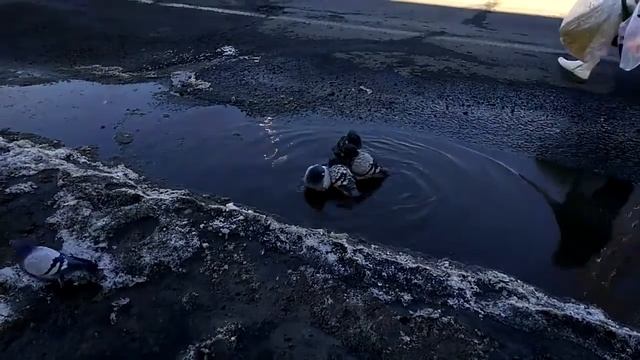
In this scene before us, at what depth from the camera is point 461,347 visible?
3.45 metres

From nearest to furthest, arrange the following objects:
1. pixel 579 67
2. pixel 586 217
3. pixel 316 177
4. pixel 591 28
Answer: pixel 586 217
pixel 316 177
pixel 591 28
pixel 579 67

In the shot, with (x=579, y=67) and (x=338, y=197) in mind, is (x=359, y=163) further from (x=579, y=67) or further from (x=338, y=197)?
(x=579, y=67)

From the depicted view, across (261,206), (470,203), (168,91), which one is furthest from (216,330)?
(168,91)

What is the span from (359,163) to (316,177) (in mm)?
432

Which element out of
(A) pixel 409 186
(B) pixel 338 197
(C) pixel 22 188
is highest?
(A) pixel 409 186

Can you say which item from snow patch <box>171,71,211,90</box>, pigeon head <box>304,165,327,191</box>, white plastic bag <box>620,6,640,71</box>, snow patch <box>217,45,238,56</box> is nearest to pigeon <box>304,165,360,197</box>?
pigeon head <box>304,165,327,191</box>

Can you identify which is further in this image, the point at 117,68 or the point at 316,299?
the point at 117,68

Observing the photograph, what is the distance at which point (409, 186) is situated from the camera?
5117 millimetres

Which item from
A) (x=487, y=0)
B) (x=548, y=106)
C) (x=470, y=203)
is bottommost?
(x=470, y=203)

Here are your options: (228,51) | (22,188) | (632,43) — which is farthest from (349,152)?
(228,51)

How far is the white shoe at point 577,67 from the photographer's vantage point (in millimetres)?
6849

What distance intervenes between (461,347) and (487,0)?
7.56 meters

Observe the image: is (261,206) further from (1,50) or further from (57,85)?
(1,50)

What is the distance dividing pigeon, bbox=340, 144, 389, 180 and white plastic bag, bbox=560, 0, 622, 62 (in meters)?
3.18
